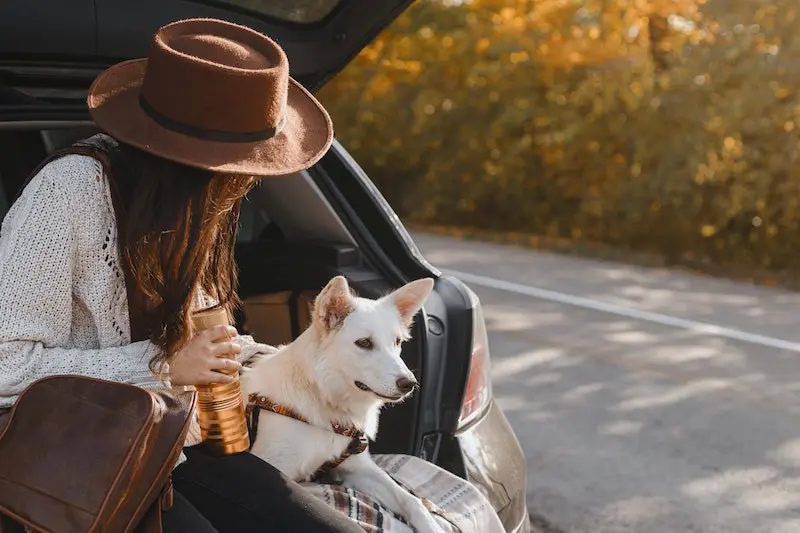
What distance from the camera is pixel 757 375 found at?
6.19 meters

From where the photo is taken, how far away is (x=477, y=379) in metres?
2.75

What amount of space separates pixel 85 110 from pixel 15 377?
0.98 meters

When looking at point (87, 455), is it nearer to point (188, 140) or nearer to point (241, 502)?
point (241, 502)

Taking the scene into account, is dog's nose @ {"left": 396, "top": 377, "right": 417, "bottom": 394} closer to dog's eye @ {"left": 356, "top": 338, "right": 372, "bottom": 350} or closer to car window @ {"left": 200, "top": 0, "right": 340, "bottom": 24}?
dog's eye @ {"left": 356, "top": 338, "right": 372, "bottom": 350}

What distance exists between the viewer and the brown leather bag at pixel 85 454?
1.70 metres

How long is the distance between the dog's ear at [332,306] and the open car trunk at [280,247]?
0.45 meters

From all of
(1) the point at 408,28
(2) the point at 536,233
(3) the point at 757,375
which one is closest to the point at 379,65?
(1) the point at 408,28

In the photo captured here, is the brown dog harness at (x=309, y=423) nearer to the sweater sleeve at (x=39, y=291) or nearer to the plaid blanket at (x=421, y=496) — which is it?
the plaid blanket at (x=421, y=496)

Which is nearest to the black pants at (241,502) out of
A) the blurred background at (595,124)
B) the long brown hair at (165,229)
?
the long brown hair at (165,229)

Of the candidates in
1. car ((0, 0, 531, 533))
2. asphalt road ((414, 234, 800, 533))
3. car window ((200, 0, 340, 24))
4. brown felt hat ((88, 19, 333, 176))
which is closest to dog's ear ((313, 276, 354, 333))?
car ((0, 0, 531, 533))

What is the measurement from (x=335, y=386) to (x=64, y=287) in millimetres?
742

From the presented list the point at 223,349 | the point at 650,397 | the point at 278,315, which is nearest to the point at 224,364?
the point at 223,349

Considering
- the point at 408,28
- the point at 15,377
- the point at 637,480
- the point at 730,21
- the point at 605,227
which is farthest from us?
the point at 408,28

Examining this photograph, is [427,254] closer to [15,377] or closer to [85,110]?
[85,110]
